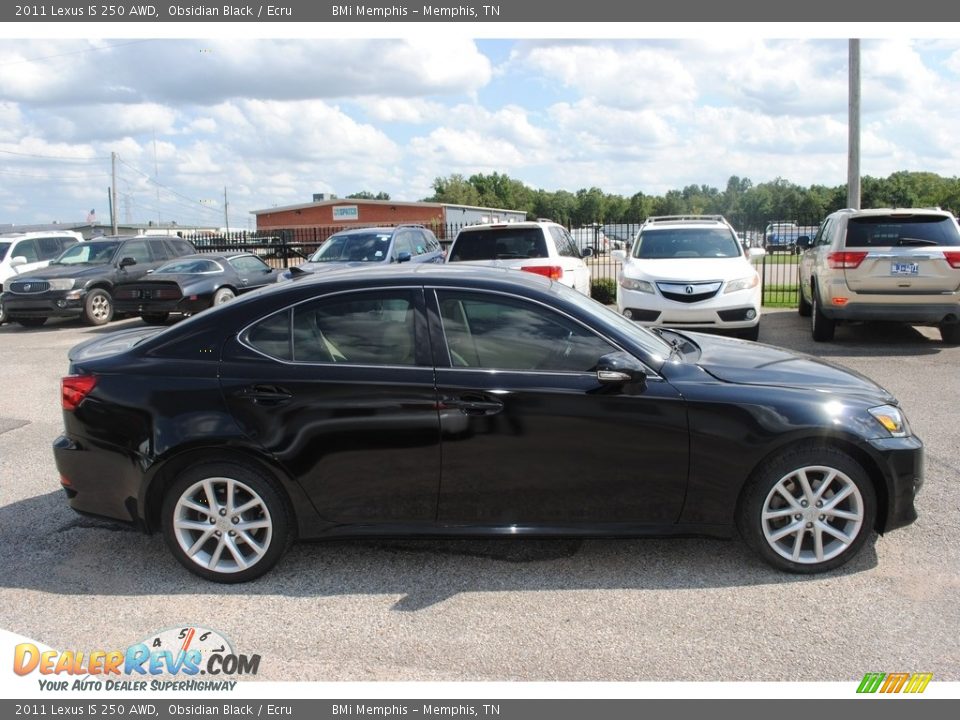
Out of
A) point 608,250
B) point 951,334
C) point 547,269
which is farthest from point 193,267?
point 608,250

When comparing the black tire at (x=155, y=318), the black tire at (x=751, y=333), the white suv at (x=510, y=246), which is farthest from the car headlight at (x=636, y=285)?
the black tire at (x=155, y=318)

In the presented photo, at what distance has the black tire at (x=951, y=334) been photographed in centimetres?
1108

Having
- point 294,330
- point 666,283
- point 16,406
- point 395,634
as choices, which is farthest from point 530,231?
point 395,634

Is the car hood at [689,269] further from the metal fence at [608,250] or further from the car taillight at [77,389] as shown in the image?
the car taillight at [77,389]

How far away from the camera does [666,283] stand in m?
10.6

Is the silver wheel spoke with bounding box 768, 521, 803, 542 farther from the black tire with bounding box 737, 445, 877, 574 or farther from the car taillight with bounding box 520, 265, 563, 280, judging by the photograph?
the car taillight with bounding box 520, 265, 563, 280

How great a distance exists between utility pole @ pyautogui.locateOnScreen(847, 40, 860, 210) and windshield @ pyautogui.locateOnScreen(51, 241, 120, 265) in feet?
48.9

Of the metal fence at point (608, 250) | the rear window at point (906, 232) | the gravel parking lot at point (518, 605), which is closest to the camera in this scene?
the gravel parking lot at point (518, 605)

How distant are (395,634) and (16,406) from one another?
273 inches

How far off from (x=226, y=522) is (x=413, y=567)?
1023 millimetres

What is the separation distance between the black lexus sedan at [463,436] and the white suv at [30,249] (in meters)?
15.6

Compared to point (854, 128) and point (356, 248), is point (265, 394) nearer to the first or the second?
point (356, 248)

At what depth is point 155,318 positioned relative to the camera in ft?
51.6

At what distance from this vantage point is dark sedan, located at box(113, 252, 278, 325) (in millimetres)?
14703
